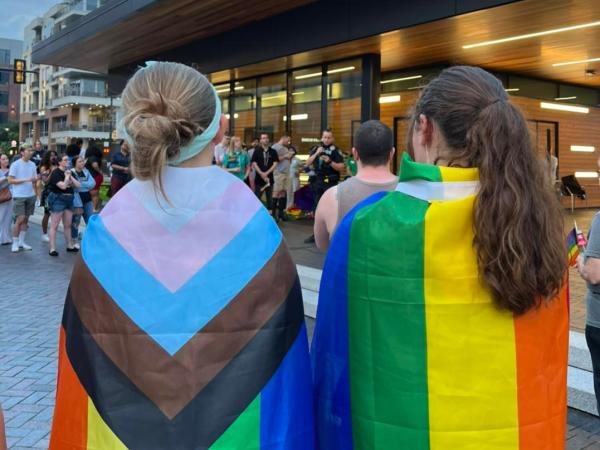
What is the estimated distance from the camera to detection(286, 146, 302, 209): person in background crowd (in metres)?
14.6

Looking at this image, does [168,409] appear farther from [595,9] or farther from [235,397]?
[595,9]

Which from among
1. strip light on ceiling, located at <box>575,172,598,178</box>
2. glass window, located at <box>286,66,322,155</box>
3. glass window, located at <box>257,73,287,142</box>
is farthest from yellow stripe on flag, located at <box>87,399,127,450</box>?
strip light on ceiling, located at <box>575,172,598,178</box>

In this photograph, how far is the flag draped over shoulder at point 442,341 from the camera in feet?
5.10

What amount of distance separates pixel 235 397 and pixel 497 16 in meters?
9.94

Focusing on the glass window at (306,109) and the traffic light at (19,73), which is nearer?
the glass window at (306,109)

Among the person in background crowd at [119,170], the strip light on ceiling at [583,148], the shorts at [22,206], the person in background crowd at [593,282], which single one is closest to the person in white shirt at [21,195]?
the shorts at [22,206]

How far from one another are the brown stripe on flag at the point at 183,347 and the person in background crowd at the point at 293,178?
1302cm

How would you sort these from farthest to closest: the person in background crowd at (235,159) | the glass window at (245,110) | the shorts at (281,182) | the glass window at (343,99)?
the glass window at (245,110), the shorts at (281,182), the glass window at (343,99), the person in background crowd at (235,159)

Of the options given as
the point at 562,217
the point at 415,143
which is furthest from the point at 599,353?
the point at 415,143

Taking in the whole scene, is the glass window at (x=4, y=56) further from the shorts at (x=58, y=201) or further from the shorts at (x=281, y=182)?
the shorts at (x=58, y=201)

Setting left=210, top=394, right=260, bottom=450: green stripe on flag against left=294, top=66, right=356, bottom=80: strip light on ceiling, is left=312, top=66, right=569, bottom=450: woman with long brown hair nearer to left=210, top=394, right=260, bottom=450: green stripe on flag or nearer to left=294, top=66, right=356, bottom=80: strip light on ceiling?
left=210, top=394, right=260, bottom=450: green stripe on flag

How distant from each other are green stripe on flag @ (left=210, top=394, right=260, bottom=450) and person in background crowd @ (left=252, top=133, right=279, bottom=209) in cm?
→ 1196

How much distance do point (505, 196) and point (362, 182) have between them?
2.13 metres

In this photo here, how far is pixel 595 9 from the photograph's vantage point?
9.55m
